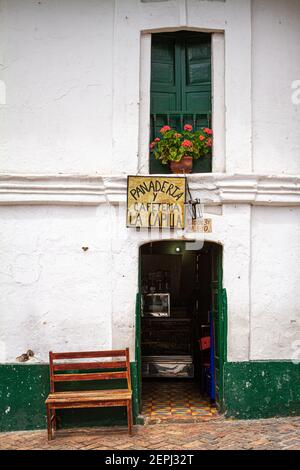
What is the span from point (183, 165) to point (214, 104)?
1105mm

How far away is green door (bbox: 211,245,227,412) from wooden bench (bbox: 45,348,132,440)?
145cm

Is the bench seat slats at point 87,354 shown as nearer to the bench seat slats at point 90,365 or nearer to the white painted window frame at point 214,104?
the bench seat slats at point 90,365

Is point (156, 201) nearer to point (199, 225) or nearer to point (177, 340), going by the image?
point (199, 225)

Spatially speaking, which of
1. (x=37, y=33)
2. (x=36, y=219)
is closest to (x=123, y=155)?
(x=36, y=219)

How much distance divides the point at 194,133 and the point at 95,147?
1.52 meters

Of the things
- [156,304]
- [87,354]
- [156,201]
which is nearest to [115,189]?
[156,201]

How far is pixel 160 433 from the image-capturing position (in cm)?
720

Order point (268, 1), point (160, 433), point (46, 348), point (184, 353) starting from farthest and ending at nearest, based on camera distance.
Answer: point (184, 353), point (268, 1), point (46, 348), point (160, 433)

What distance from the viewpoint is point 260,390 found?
7770 millimetres

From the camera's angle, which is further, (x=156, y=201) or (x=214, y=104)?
(x=214, y=104)

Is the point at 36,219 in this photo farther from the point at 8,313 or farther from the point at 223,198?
the point at 223,198

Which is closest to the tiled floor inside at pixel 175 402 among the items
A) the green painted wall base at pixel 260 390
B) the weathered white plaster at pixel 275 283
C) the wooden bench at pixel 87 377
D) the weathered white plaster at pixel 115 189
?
the green painted wall base at pixel 260 390

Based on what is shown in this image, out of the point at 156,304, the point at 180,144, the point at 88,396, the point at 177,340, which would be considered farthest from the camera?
the point at 156,304

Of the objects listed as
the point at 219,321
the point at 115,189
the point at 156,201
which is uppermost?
the point at 115,189
